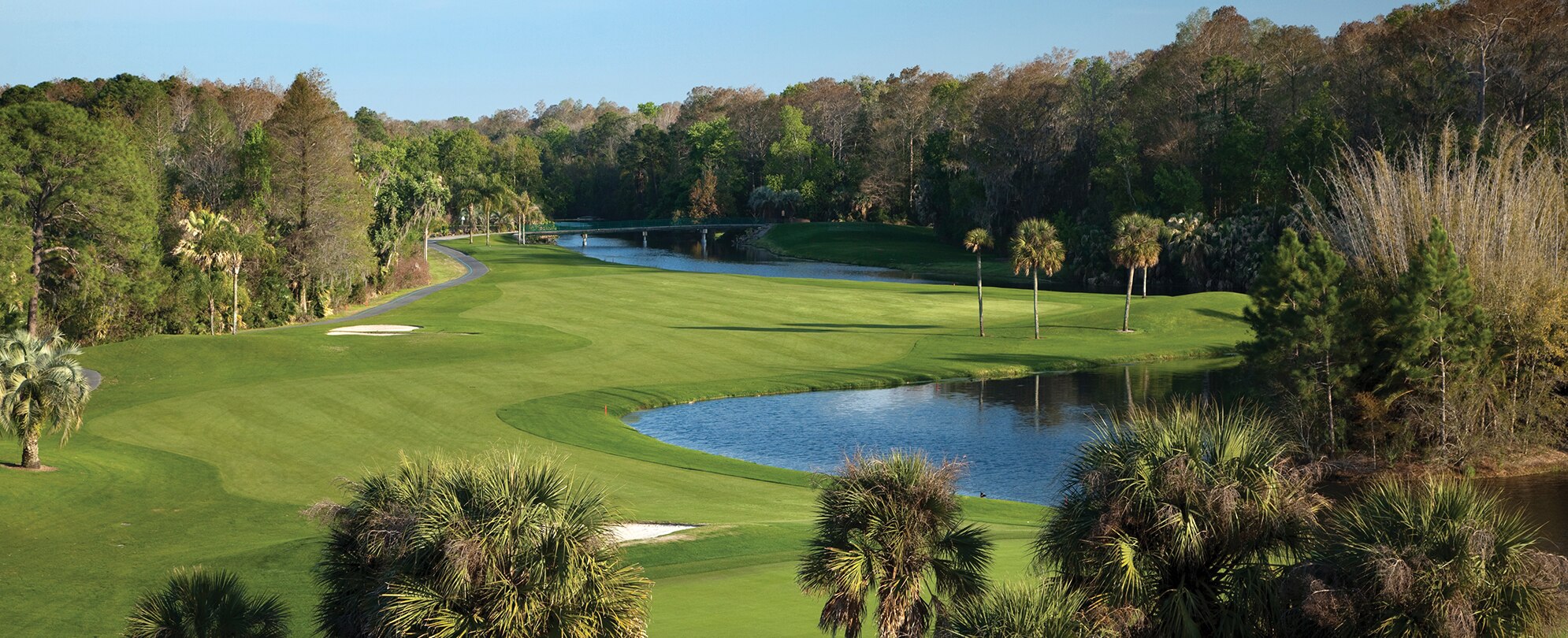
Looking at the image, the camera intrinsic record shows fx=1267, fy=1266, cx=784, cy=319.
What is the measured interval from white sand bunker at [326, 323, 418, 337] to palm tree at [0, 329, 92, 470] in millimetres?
27329

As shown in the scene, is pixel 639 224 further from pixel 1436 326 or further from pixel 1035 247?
pixel 1436 326

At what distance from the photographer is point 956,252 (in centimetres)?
12169

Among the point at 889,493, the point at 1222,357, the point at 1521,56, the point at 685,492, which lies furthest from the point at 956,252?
the point at 889,493

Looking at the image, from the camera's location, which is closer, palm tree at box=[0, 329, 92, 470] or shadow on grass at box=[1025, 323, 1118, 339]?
palm tree at box=[0, 329, 92, 470]

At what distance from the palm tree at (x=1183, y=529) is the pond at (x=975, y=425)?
17.3 meters

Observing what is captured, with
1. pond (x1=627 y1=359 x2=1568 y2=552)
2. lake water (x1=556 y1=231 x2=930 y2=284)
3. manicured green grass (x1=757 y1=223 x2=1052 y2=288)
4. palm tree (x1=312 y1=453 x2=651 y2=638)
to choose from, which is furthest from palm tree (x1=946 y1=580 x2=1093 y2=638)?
manicured green grass (x1=757 y1=223 x2=1052 y2=288)

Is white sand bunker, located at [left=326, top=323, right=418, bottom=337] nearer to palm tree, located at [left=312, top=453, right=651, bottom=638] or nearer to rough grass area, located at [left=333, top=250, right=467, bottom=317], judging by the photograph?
rough grass area, located at [left=333, top=250, right=467, bottom=317]

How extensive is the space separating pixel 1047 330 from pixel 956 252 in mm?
58221

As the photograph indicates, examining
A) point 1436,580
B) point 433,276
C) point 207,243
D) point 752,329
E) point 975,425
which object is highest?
point 207,243

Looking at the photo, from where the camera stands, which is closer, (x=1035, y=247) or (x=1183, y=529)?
(x=1183, y=529)

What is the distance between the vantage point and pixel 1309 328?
35.2 metres

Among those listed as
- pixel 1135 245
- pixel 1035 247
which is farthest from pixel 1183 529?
pixel 1135 245

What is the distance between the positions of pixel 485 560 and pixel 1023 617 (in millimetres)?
5663

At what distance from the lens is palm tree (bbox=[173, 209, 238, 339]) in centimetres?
5781
